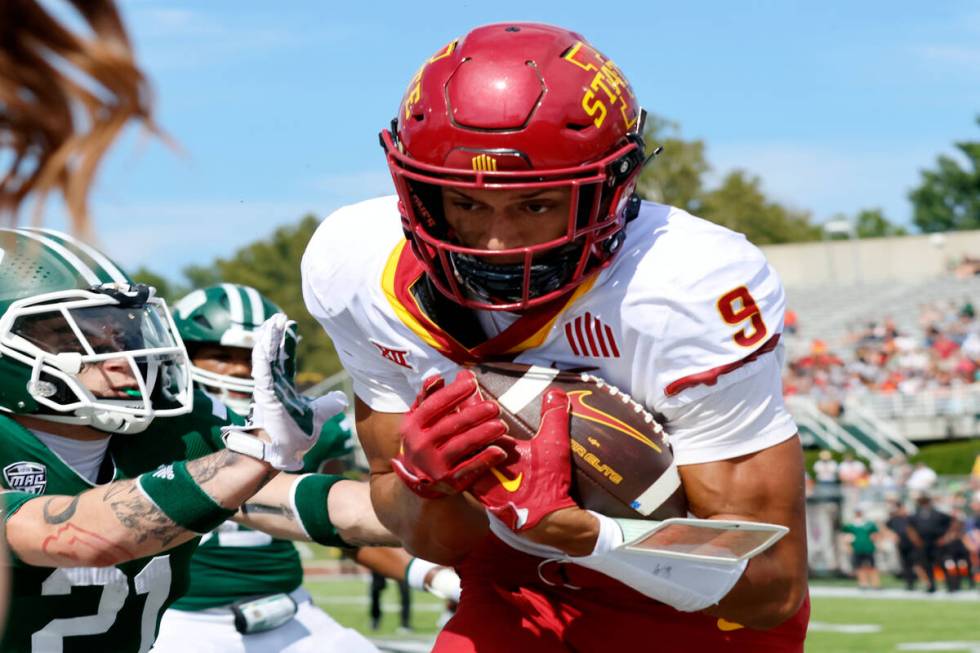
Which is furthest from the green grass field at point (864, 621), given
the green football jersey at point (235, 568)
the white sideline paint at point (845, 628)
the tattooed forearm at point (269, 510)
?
the tattooed forearm at point (269, 510)

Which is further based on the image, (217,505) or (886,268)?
(886,268)

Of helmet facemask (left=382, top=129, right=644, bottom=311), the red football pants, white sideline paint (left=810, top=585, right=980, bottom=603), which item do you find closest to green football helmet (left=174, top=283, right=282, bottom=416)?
the red football pants

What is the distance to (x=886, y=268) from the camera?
129ft

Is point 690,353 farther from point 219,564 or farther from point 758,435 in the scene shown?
point 219,564

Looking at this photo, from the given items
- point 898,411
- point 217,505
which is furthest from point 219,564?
point 898,411

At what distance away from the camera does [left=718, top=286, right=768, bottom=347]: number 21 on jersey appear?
2.96m

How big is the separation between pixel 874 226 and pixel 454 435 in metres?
67.2

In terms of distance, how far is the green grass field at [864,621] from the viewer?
9.93 m

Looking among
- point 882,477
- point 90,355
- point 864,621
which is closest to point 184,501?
point 90,355

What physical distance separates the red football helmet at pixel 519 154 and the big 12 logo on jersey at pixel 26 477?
1.21 m

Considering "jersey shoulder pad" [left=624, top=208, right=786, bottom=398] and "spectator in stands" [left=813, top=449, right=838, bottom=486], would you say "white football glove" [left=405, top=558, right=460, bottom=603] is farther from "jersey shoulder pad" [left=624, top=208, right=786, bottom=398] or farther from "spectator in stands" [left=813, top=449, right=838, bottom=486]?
"spectator in stands" [left=813, top=449, right=838, bottom=486]

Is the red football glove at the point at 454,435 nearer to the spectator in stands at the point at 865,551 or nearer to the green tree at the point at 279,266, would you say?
the spectator in stands at the point at 865,551

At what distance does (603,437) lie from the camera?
114 inches

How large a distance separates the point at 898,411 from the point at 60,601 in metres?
21.5
